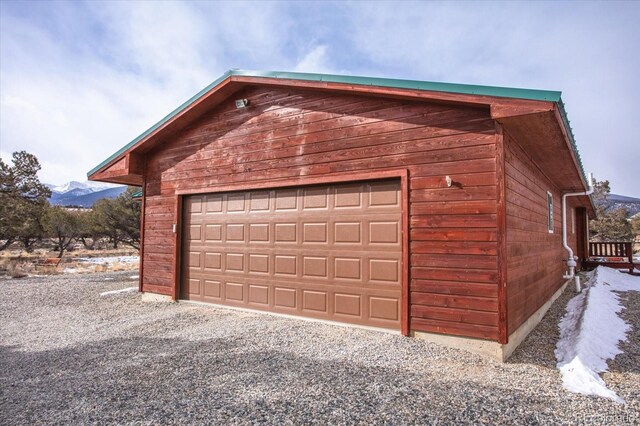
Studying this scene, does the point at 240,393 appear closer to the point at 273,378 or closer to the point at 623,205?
the point at 273,378

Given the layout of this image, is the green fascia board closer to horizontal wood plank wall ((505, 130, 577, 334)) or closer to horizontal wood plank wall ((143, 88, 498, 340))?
horizontal wood plank wall ((143, 88, 498, 340))

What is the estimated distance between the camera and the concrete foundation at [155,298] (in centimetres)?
764

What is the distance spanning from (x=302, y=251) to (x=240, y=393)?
2.99 metres

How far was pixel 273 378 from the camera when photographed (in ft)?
11.6

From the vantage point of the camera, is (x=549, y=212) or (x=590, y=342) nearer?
(x=590, y=342)

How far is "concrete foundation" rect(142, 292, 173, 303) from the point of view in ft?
25.1

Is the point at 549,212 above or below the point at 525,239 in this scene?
above

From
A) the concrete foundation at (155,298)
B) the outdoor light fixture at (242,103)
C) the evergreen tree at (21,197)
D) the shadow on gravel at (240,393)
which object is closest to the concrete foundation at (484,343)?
the shadow on gravel at (240,393)

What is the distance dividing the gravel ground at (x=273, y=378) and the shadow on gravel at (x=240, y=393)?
14 millimetres

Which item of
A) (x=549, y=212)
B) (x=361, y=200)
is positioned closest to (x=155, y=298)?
(x=361, y=200)

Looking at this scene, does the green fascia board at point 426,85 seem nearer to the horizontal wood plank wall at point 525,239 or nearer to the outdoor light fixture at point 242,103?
the outdoor light fixture at point 242,103

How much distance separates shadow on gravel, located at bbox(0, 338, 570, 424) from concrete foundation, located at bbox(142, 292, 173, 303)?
10.6ft

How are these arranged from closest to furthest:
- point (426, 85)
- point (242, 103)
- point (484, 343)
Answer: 1. point (484, 343)
2. point (426, 85)
3. point (242, 103)

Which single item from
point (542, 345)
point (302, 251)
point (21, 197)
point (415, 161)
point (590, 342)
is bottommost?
point (542, 345)
